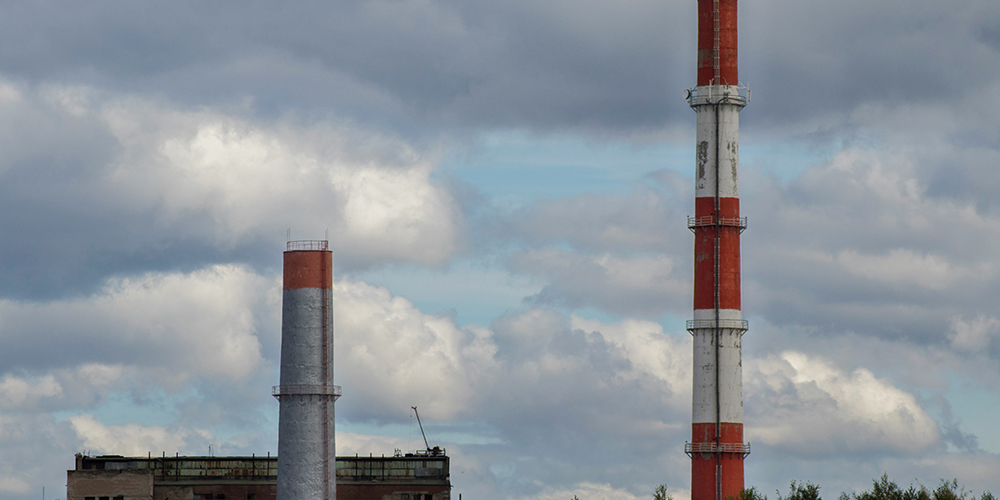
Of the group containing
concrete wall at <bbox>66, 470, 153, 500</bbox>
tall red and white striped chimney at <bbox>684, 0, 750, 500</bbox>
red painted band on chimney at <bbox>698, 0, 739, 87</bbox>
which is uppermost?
red painted band on chimney at <bbox>698, 0, 739, 87</bbox>

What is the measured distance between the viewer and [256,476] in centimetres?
9856

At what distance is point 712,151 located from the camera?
83125 mm

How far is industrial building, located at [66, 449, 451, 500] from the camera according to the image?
97.4 m

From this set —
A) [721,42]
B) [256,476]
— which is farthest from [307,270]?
[721,42]

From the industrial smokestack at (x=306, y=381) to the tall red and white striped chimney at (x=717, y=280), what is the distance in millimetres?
22533

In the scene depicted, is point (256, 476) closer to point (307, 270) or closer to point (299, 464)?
point (299, 464)

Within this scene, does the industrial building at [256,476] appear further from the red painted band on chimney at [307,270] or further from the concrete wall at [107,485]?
the red painted band on chimney at [307,270]

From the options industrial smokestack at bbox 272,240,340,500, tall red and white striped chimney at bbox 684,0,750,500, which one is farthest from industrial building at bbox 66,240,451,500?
tall red and white striped chimney at bbox 684,0,750,500

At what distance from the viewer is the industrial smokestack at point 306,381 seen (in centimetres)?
8294

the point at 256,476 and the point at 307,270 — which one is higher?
the point at 307,270

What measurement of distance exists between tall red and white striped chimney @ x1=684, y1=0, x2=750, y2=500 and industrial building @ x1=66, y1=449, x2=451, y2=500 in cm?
2366

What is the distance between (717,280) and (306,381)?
2599cm

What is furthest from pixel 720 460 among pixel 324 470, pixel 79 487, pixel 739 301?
pixel 79 487

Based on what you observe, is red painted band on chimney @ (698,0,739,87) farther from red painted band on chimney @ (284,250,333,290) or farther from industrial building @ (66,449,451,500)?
industrial building @ (66,449,451,500)
